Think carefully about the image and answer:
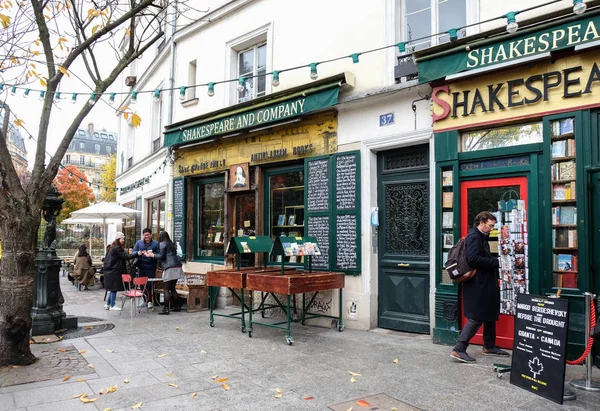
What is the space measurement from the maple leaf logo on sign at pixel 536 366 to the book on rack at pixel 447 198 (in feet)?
8.65

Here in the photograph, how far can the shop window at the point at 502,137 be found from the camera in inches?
230

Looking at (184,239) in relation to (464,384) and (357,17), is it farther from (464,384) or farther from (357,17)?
(464,384)

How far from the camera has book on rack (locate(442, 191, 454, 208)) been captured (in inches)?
256

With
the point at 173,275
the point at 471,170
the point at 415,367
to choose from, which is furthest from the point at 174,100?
the point at 415,367

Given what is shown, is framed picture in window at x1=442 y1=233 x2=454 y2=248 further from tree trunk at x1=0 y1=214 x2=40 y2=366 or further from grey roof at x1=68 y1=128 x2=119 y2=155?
grey roof at x1=68 y1=128 x2=119 y2=155

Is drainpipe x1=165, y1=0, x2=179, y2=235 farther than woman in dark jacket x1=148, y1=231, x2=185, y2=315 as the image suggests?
Yes

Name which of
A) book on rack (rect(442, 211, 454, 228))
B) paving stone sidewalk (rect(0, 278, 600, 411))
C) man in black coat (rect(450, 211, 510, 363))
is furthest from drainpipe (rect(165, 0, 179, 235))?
man in black coat (rect(450, 211, 510, 363))

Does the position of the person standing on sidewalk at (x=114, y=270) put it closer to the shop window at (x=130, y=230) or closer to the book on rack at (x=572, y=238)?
the shop window at (x=130, y=230)

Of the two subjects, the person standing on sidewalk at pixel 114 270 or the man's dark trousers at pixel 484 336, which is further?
the person standing on sidewalk at pixel 114 270

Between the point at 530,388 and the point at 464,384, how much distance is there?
669mm

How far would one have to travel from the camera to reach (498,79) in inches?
238

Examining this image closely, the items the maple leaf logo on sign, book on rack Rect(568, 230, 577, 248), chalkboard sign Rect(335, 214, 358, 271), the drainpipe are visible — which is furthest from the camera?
the drainpipe

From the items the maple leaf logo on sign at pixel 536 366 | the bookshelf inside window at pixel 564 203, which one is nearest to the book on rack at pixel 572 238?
the bookshelf inside window at pixel 564 203

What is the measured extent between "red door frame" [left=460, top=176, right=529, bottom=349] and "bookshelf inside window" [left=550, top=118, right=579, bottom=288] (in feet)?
1.22
